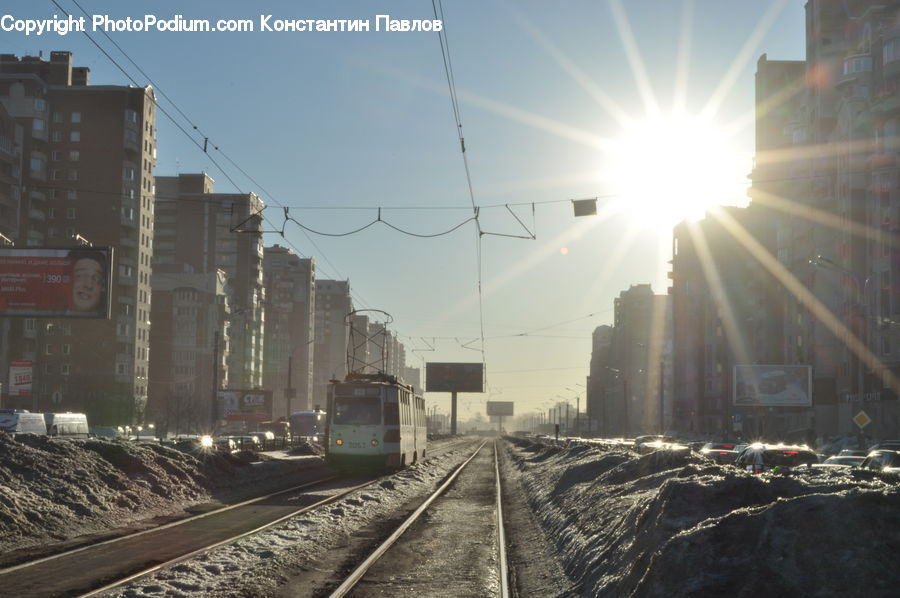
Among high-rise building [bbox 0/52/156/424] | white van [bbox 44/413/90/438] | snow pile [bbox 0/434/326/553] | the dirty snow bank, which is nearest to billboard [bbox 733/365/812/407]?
white van [bbox 44/413/90/438]

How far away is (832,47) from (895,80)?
2286 centimetres

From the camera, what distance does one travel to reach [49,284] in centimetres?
4538

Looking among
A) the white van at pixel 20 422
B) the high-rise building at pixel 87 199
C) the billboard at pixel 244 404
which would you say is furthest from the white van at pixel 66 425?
the billboard at pixel 244 404

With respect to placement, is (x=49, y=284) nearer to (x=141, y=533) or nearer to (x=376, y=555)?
Answer: (x=141, y=533)

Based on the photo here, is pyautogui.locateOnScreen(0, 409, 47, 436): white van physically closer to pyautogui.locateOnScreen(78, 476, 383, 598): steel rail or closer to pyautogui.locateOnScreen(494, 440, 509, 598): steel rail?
pyautogui.locateOnScreen(78, 476, 383, 598): steel rail

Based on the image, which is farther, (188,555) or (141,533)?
(141,533)

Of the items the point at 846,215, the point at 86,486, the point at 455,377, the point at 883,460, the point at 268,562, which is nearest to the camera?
the point at 268,562

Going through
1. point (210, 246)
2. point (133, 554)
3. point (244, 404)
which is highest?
point (210, 246)

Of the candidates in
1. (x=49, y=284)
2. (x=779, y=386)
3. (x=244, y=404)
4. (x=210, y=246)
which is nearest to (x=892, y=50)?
(x=779, y=386)

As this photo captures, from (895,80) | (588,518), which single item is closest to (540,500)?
(588,518)

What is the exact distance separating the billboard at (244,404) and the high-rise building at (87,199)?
8965mm

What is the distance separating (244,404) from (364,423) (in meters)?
78.0

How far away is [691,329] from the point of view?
174 m

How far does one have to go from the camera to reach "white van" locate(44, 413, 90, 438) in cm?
5561
